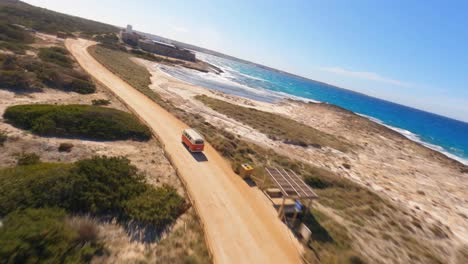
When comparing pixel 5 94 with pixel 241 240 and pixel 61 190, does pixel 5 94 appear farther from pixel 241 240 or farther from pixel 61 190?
pixel 241 240

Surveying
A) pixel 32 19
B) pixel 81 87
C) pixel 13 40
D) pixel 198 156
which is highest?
pixel 32 19

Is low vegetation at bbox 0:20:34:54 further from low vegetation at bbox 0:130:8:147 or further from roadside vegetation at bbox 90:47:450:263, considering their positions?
roadside vegetation at bbox 90:47:450:263

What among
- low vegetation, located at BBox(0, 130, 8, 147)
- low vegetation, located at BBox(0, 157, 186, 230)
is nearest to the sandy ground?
low vegetation, located at BBox(0, 157, 186, 230)

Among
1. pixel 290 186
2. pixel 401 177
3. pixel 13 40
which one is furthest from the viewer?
pixel 13 40

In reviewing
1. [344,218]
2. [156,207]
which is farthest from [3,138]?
[344,218]

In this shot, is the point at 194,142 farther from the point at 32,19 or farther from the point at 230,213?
the point at 32,19

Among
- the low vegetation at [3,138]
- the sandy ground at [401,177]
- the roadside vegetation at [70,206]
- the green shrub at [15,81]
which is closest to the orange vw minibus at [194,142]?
the roadside vegetation at [70,206]
